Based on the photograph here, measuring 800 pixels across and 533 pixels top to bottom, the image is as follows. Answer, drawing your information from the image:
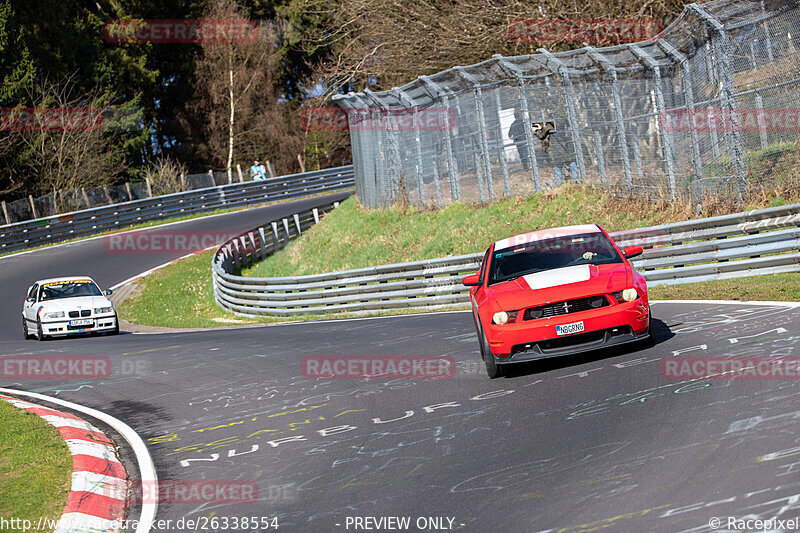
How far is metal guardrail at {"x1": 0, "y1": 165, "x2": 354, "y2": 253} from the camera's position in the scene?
133 ft

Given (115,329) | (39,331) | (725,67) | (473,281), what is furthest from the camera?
(115,329)

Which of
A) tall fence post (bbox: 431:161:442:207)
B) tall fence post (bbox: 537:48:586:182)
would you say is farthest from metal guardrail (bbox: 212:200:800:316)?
tall fence post (bbox: 431:161:442:207)

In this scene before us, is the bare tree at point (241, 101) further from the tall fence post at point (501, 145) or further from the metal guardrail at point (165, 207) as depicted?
the tall fence post at point (501, 145)

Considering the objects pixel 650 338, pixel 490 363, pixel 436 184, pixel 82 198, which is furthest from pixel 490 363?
pixel 82 198

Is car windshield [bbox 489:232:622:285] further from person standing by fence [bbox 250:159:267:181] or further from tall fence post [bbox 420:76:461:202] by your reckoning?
person standing by fence [bbox 250:159:267:181]

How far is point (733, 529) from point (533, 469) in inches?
67.8

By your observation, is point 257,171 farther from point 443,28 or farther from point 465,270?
point 465,270

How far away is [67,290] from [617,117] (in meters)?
13.9

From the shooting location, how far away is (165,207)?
45250 mm

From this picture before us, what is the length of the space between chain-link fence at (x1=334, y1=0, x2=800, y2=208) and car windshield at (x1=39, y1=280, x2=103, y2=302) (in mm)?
9644

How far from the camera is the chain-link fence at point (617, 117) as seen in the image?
51.4 ft

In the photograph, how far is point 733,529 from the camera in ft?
15.5

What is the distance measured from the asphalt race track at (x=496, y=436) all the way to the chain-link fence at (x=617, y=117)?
4.89 m

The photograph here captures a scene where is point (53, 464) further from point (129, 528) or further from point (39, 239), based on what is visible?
point (39, 239)
